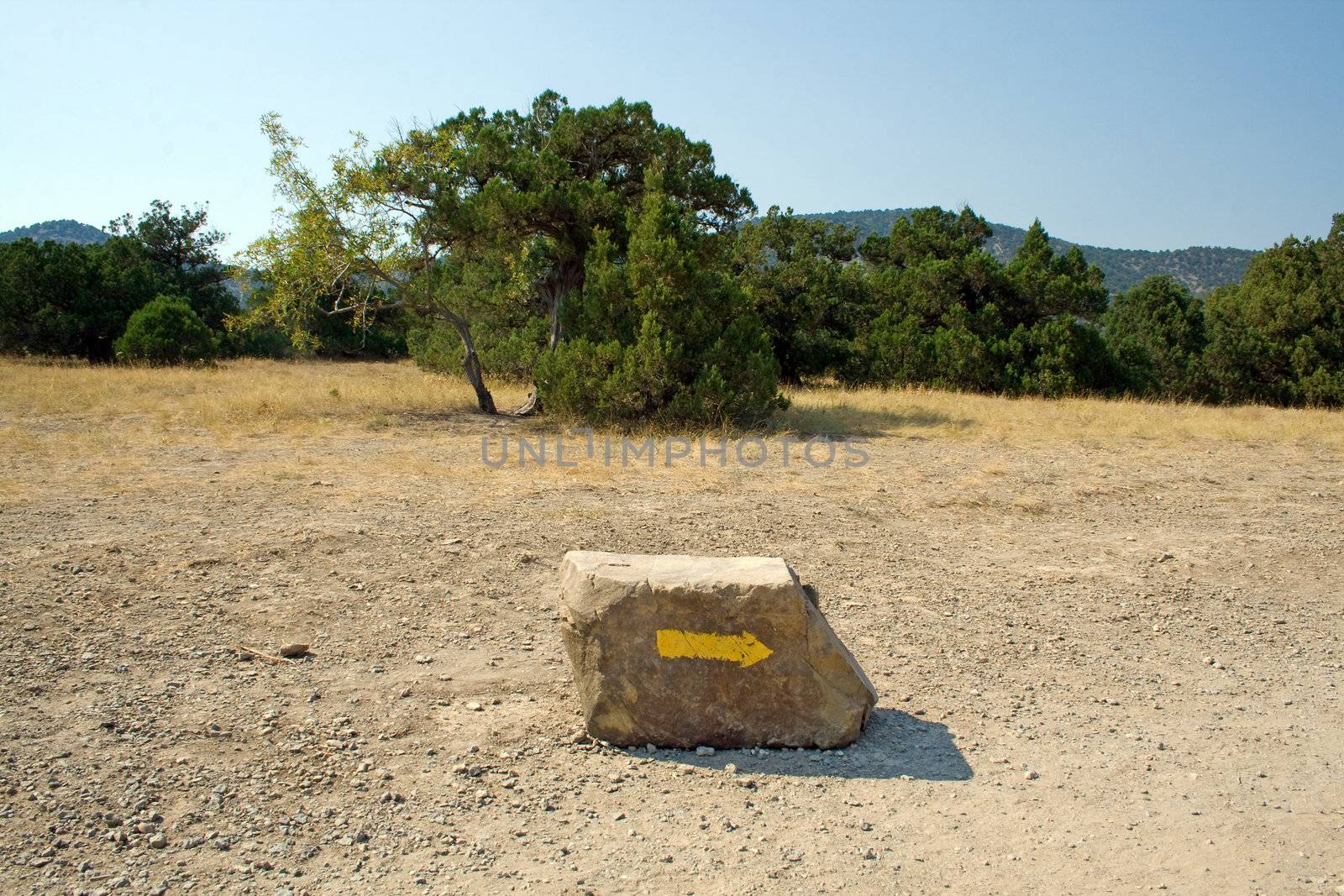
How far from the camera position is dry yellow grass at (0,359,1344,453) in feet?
42.5

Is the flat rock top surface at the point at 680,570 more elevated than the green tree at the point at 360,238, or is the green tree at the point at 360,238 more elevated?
the green tree at the point at 360,238

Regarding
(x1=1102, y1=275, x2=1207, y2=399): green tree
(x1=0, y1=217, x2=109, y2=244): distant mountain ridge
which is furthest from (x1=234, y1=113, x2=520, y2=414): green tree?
(x1=0, y1=217, x2=109, y2=244): distant mountain ridge

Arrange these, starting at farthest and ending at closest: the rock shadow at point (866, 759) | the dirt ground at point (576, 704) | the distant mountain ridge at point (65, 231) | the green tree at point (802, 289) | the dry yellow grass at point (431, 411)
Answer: the distant mountain ridge at point (65, 231) < the green tree at point (802, 289) < the dry yellow grass at point (431, 411) < the rock shadow at point (866, 759) < the dirt ground at point (576, 704)

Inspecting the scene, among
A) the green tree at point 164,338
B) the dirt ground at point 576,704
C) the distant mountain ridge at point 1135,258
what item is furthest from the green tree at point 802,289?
the distant mountain ridge at point 1135,258

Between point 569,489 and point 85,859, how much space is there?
6.03 meters

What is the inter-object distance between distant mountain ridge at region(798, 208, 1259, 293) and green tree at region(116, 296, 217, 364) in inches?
1905

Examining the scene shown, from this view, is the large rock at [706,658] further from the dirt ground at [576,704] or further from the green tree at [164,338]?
the green tree at [164,338]

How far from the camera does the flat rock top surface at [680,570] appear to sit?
3734 mm

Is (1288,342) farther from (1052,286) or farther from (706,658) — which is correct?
(706,658)

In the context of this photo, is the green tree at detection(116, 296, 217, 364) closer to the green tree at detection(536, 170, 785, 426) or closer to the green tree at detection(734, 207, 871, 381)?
the green tree at detection(536, 170, 785, 426)

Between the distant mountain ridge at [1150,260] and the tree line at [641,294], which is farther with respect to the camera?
the distant mountain ridge at [1150,260]

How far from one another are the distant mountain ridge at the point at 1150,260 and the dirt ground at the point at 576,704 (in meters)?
58.7

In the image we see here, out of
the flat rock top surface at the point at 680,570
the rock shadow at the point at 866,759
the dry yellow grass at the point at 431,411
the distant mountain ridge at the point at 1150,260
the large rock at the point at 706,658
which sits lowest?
the rock shadow at the point at 866,759

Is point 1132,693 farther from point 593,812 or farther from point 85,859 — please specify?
point 85,859
